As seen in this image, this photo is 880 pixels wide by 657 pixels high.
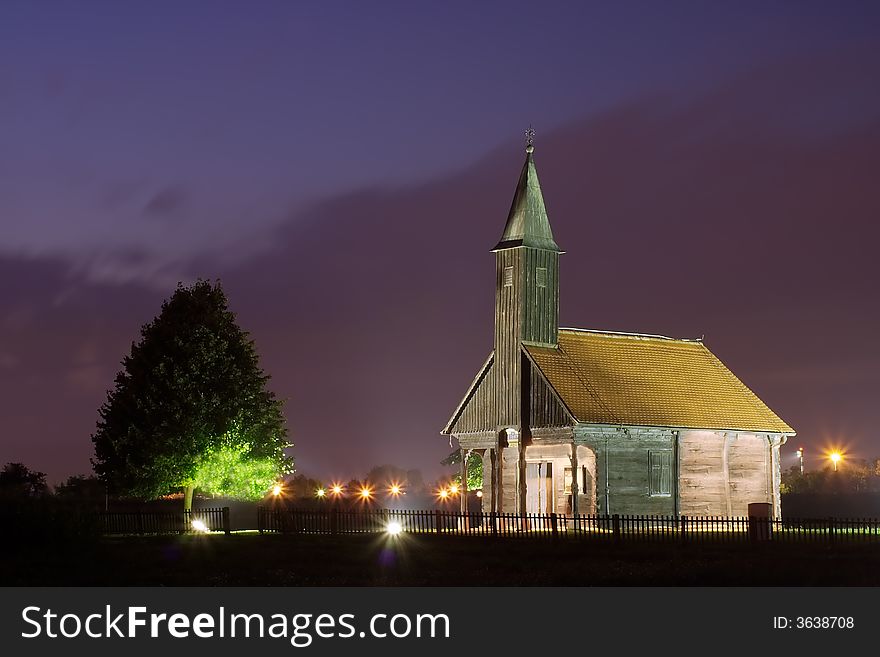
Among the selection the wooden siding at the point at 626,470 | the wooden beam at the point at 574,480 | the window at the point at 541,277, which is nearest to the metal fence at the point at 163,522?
the wooden beam at the point at 574,480

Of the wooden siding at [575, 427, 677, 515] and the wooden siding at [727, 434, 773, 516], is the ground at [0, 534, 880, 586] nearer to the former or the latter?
the wooden siding at [575, 427, 677, 515]

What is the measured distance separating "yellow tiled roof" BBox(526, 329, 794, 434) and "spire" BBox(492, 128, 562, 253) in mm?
4596

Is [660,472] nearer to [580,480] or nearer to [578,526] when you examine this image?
[580,480]

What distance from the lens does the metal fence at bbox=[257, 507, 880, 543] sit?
142 ft

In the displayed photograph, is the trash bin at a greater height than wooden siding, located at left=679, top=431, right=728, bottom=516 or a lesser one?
lesser

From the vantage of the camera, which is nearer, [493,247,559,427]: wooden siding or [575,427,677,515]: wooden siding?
[575,427,677,515]: wooden siding

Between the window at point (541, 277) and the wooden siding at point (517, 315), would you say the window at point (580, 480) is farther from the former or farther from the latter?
the window at point (541, 277)

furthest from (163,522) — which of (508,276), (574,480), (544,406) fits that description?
(508,276)

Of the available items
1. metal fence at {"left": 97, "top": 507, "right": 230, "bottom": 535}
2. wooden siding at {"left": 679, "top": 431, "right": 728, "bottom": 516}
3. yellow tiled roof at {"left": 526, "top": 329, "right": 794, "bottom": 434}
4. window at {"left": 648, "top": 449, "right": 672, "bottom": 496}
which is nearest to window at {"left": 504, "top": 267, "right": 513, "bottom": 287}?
yellow tiled roof at {"left": 526, "top": 329, "right": 794, "bottom": 434}

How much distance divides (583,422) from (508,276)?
797 centimetres

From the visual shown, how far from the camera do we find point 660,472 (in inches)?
2264

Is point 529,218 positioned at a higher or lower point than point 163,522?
higher

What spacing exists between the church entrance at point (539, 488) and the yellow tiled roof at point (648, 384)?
3.88m

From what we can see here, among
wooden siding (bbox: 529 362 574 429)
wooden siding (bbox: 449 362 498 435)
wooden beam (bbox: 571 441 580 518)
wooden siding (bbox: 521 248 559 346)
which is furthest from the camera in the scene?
wooden siding (bbox: 449 362 498 435)
